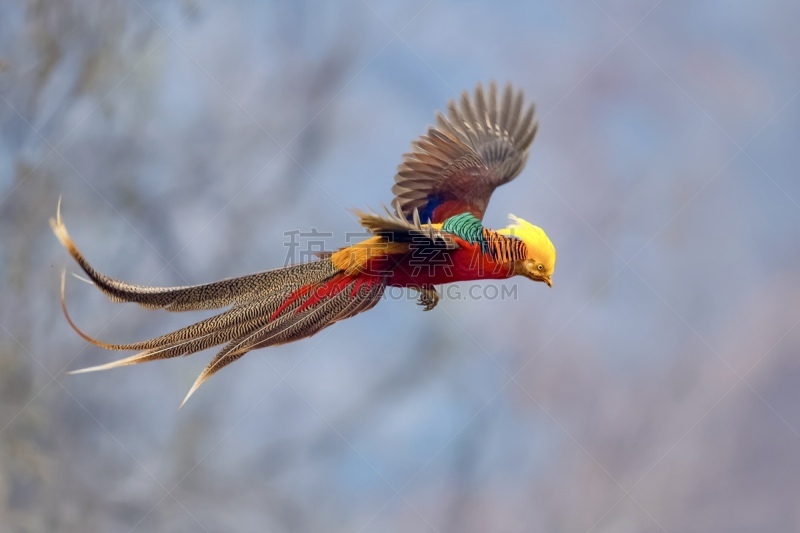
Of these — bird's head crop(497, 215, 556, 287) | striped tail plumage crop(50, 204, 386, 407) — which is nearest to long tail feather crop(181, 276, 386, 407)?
striped tail plumage crop(50, 204, 386, 407)

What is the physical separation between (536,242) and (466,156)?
0.54 metres

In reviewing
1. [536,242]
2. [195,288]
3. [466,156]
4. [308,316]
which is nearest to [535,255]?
[536,242]

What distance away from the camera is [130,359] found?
8.77 ft

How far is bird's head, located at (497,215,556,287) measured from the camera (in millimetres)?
2951

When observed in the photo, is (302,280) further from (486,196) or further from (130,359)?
(486,196)

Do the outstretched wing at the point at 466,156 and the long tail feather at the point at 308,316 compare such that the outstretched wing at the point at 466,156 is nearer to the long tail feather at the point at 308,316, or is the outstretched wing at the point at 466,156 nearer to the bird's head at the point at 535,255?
the bird's head at the point at 535,255

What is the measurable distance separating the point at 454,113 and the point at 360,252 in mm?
804

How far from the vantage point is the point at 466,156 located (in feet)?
11.0

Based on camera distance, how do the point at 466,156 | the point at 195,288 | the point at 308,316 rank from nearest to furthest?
the point at 195,288, the point at 308,316, the point at 466,156

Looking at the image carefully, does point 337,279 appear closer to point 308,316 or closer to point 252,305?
point 308,316

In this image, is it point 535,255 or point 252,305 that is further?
point 535,255

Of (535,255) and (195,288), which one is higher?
(535,255)

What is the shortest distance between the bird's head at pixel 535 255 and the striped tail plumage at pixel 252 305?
45 centimetres

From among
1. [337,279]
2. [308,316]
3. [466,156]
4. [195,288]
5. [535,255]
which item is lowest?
[195,288]
